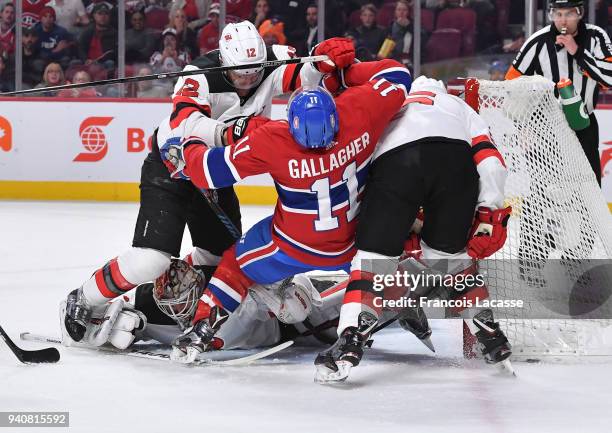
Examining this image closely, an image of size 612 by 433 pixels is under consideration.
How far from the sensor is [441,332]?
3.89m

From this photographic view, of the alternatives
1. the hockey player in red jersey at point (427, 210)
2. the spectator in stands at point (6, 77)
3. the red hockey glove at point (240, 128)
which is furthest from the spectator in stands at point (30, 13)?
the hockey player in red jersey at point (427, 210)

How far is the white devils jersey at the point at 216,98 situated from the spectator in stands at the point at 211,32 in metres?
4.39

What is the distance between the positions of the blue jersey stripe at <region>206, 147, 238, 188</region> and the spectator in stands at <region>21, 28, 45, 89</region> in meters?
5.34

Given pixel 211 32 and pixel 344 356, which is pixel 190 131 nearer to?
pixel 344 356

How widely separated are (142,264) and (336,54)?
0.87 m

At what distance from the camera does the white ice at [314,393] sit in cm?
267

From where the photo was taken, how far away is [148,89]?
8.09m

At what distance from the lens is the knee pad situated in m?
3.44

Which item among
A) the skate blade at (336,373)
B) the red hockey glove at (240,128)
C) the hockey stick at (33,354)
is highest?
the red hockey glove at (240,128)

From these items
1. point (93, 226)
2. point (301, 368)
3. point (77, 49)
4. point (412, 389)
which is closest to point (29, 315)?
point (301, 368)

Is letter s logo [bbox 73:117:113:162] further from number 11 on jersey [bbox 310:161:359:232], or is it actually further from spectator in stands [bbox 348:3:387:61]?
number 11 on jersey [bbox 310:161:359:232]

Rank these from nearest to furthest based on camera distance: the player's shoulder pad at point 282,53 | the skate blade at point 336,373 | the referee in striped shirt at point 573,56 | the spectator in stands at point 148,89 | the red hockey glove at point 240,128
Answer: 1. the skate blade at point 336,373
2. the red hockey glove at point 240,128
3. the player's shoulder pad at point 282,53
4. the referee in striped shirt at point 573,56
5. the spectator in stands at point 148,89

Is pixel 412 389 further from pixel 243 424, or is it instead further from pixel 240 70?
pixel 240 70

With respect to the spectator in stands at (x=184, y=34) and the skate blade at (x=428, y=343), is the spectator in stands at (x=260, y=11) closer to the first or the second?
the spectator in stands at (x=184, y=34)
